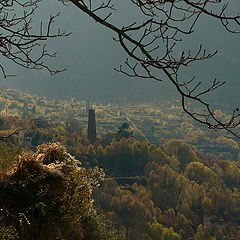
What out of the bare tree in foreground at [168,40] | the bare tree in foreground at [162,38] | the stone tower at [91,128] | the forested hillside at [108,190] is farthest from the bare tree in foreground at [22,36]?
the stone tower at [91,128]

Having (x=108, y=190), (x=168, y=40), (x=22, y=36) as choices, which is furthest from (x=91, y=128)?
(x=168, y=40)

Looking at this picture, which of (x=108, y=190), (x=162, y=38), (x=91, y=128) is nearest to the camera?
(x=162, y=38)

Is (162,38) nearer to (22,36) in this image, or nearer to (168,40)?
(168,40)

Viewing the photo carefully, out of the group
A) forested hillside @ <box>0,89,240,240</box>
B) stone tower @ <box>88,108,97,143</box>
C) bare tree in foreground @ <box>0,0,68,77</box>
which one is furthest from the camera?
stone tower @ <box>88,108,97,143</box>

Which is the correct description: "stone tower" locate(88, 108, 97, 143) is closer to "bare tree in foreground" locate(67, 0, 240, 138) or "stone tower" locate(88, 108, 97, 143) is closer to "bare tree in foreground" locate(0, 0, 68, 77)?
"bare tree in foreground" locate(0, 0, 68, 77)

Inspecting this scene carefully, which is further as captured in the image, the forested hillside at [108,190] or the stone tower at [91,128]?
the stone tower at [91,128]

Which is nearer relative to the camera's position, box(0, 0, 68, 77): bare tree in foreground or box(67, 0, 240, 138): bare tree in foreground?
box(67, 0, 240, 138): bare tree in foreground

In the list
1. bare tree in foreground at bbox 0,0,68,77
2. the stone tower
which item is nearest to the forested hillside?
bare tree in foreground at bbox 0,0,68,77

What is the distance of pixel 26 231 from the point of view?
4.44 m

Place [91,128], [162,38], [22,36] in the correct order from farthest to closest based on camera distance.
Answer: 1. [91,128]
2. [22,36]
3. [162,38]

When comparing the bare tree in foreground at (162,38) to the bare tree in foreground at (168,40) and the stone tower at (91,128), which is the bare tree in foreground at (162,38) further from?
the stone tower at (91,128)

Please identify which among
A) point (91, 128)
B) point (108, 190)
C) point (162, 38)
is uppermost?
point (91, 128)

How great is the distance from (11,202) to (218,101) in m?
183

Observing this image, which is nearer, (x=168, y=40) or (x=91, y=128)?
(x=168, y=40)
